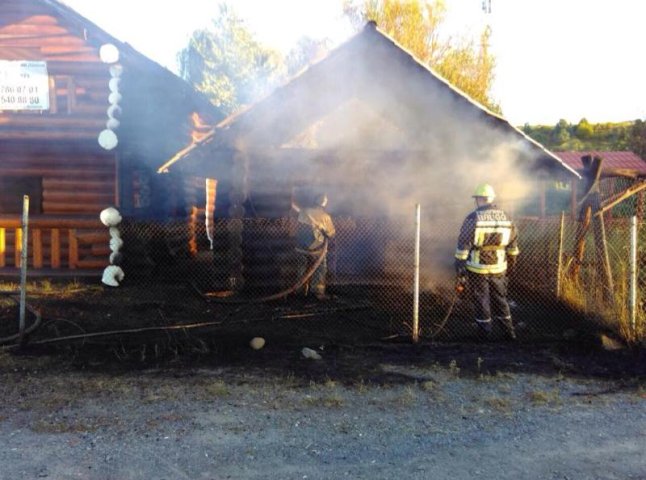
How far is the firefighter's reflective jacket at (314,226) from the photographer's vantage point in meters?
9.08

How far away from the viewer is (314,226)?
29.8 ft

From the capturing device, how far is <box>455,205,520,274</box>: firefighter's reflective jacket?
684cm

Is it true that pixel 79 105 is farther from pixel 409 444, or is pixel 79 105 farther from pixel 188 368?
pixel 409 444

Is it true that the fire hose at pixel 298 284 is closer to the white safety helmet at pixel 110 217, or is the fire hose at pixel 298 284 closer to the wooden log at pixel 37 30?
the white safety helmet at pixel 110 217

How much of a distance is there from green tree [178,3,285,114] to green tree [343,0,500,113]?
35.1 feet

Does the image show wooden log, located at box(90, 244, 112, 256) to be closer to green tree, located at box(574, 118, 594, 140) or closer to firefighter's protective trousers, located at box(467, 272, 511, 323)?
firefighter's protective trousers, located at box(467, 272, 511, 323)

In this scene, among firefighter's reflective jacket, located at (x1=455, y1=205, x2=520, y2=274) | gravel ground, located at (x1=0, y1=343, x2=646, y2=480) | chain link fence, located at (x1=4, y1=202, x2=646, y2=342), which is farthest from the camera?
chain link fence, located at (x1=4, y1=202, x2=646, y2=342)

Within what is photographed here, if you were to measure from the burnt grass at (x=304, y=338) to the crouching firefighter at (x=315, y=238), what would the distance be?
1.01 ft

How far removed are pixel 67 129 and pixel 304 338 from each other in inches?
266

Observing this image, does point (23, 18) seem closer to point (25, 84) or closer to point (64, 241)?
point (25, 84)

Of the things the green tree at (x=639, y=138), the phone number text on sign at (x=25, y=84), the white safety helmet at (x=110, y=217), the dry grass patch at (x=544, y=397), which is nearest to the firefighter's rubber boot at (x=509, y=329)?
the dry grass patch at (x=544, y=397)

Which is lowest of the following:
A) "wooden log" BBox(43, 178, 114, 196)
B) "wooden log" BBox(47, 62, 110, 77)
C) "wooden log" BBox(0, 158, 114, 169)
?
"wooden log" BBox(43, 178, 114, 196)

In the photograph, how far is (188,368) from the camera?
18.7ft

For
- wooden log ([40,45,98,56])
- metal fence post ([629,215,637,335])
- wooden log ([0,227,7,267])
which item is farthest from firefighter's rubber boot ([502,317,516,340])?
wooden log ([40,45,98,56])
